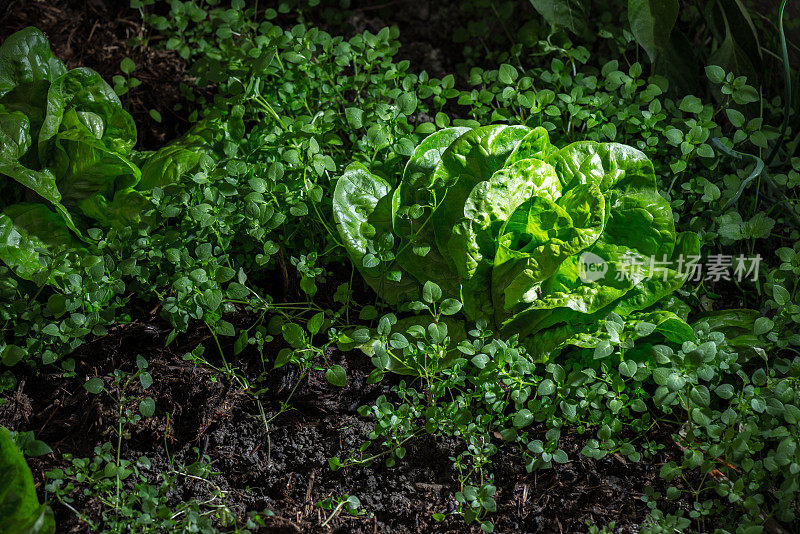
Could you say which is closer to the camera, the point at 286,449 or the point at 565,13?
the point at 286,449

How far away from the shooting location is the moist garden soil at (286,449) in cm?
162

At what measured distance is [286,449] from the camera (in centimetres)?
174

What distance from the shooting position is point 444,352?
1673 mm

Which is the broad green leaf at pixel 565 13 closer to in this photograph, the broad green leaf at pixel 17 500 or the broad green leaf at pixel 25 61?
the broad green leaf at pixel 25 61

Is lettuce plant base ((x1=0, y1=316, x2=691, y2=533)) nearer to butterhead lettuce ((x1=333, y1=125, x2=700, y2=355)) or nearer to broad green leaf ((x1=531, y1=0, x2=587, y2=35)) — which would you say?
butterhead lettuce ((x1=333, y1=125, x2=700, y2=355))

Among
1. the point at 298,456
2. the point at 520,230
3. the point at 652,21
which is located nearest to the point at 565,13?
the point at 652,21

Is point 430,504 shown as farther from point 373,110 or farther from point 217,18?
point 217,18

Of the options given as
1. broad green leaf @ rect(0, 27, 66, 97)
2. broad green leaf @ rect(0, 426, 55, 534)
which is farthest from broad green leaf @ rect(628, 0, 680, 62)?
broad green leaf @ rect(0, 426, 55, 534)

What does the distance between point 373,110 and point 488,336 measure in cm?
76

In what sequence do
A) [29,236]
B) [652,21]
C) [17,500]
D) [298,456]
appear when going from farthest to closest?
[652,21], [29,236], [298,456], [17,500]

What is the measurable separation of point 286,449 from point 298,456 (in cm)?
4

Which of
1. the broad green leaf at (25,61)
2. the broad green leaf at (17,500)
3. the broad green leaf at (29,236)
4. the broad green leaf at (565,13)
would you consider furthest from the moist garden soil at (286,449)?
the broad green leaf at (565,13)

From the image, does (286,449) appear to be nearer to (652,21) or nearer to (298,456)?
(298,456)

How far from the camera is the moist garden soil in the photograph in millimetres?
1621
